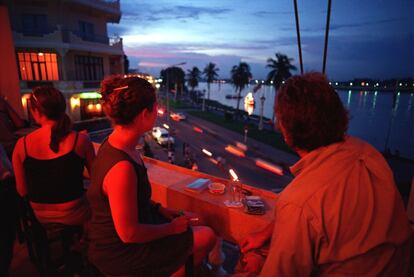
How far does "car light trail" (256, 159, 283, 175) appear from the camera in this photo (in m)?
18.6

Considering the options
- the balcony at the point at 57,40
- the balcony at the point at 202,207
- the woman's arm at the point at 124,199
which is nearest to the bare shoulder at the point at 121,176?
the woman's arm at the point at 124,199

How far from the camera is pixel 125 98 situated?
4.45ft

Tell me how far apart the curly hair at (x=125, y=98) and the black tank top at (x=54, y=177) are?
0.78 metres

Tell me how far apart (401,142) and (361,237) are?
58.8 meters

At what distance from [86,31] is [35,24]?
374cm

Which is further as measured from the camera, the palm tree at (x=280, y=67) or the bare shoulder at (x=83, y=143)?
the palm tree at (x=280, y=67)

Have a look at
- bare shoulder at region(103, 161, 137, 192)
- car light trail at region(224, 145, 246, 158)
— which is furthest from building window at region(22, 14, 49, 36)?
bare shoulder at region(103, 161, 137, 192)

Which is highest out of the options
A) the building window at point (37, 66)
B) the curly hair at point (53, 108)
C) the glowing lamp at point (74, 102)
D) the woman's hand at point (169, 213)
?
the building window at point (37, 66)

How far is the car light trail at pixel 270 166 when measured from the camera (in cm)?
1855

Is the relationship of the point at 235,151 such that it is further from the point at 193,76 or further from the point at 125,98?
the point at 193,76

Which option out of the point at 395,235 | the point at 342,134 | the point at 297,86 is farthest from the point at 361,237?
the point at 297,86

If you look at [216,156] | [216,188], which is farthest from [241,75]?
[216,188]

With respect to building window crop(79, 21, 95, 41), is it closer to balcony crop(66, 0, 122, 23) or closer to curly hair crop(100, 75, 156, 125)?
balcony crop(66, 0, 122, 23)

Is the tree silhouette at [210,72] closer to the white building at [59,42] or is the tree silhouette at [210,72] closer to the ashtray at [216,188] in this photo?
the white building at [59,42]
